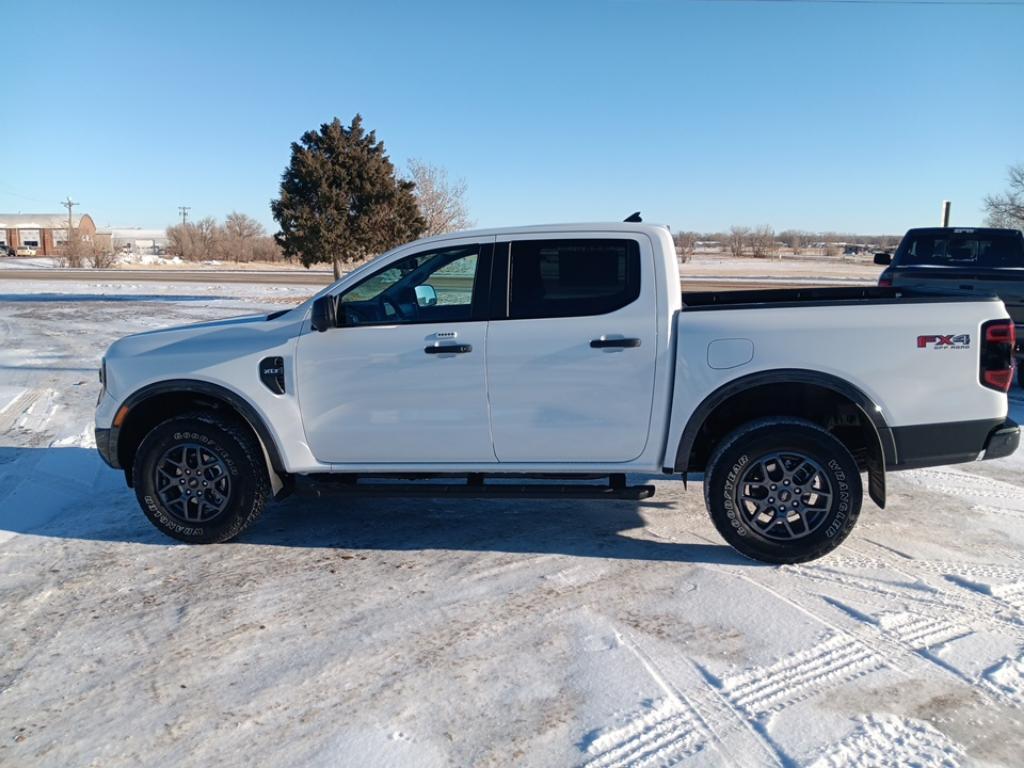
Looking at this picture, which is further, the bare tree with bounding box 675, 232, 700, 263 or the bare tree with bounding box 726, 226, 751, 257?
the bare tree with bounding box 726, 226, 751, 257

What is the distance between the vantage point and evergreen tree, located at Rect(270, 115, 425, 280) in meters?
24.5

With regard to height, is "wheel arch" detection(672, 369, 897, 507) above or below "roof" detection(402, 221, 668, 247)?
below

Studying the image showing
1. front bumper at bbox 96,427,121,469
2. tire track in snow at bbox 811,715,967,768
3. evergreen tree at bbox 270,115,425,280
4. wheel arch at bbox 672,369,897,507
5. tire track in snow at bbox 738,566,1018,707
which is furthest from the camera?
evergreen tree at bbox 270,115,425,280

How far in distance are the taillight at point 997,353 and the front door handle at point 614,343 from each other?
1.90 m

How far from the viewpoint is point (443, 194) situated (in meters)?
35.8

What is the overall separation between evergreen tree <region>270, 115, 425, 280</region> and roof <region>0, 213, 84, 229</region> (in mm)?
96500

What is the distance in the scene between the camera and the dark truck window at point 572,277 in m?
4.71

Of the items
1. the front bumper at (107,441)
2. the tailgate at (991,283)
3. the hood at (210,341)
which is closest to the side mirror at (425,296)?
the hood at (210,341)

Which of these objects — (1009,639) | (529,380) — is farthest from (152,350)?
(1009,639)

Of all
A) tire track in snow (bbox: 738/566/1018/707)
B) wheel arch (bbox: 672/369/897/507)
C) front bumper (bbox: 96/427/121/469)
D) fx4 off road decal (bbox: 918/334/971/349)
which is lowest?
tire track in snow (bbox: 738/566/1018/707)

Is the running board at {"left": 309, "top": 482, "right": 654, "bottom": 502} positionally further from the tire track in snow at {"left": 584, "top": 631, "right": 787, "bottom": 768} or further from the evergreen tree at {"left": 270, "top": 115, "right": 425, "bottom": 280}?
the evergreen tree at {"left": 270, "top": 115, "right": 425, "bottom": 280}

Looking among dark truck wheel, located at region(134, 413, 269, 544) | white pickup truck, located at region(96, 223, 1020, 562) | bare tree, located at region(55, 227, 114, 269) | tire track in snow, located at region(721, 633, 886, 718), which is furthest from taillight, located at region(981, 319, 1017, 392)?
bare tree, located at region(55, 227, 114, 269)

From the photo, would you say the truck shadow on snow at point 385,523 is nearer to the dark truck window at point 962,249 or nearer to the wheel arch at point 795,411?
the wheel arch at point 795,411

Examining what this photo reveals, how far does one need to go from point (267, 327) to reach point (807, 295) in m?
3.82
